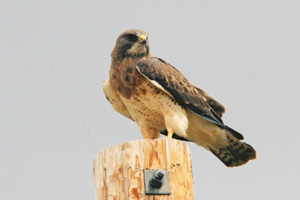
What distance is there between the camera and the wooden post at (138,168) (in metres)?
4.45

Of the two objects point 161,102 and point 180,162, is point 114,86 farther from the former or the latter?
point 180,162

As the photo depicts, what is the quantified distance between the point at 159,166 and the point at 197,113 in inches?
102

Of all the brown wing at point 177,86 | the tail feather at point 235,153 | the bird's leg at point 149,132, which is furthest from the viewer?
the bird's leg at point 149,132

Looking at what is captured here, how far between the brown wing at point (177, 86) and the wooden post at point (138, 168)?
86.4 inches

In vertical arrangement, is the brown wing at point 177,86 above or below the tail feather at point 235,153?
above

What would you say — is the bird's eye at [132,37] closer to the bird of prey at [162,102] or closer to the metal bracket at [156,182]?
the bird of prey at [162,102]

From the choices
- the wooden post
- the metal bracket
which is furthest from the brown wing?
the metal bracket

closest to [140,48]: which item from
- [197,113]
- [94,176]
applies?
[197,113]

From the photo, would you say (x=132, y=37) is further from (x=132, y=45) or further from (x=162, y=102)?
(x=162, y=102)

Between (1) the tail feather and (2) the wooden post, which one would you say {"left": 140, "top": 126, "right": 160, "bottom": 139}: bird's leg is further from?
(2) the wooden post

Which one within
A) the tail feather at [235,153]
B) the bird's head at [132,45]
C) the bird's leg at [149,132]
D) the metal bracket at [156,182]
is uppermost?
the bird's head at [132,45]

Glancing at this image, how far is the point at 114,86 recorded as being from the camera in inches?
283

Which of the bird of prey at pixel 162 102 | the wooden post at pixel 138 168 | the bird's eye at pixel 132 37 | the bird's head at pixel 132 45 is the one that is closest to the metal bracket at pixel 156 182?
the wooden post at pixel 138 168

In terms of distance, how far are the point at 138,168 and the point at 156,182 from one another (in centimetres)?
22
